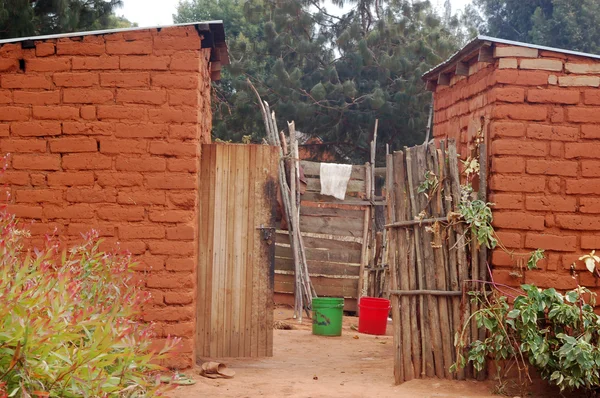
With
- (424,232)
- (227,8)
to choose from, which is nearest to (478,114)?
(424,232)

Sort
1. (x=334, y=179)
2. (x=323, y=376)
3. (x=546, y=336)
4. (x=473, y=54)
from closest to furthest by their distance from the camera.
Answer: (x=546, y=336) → (x=473, y=54) → (x=323, y=376) → (x=334, y=179)

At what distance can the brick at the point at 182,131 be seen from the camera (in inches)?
263

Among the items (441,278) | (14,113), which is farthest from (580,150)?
(14,113)

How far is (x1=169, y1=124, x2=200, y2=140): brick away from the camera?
263 inches

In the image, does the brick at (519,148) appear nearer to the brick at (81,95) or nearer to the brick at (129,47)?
the brick at (129,47)

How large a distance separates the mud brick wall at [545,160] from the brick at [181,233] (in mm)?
2542

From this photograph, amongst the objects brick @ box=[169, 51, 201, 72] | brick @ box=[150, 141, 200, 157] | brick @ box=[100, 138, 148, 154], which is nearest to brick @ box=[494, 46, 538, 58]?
brick @ box=[169, 51, 201, 72]

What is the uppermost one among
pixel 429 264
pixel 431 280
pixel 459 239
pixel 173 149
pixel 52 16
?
pixel 52 16

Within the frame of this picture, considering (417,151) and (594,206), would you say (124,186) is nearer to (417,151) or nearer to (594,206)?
(417,151)

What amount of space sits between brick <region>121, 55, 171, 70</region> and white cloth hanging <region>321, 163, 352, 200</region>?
6.00 metres

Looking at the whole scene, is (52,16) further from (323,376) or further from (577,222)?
(577,222)

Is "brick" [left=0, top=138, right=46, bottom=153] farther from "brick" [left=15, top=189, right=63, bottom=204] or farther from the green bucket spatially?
the green bucket

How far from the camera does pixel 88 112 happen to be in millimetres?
6699

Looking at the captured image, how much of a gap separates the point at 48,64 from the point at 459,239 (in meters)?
3.81
